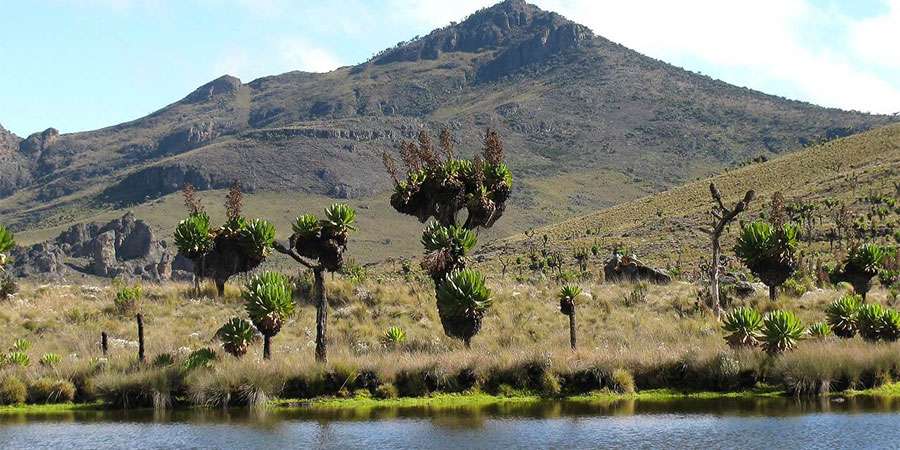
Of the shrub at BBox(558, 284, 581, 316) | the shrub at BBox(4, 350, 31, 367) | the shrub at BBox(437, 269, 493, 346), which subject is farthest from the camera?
the shrub at BBox(558, 284, 581, 316)

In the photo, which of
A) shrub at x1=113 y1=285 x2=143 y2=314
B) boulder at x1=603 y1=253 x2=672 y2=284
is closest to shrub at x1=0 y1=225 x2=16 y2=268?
shrub at x1=113 y1=285 x2=143 y2=314

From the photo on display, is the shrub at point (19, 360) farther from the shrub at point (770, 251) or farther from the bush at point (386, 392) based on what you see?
the shrub at point (770, 251)

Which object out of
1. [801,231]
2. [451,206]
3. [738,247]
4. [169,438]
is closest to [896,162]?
[801,231]

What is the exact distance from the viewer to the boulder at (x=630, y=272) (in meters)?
57.0

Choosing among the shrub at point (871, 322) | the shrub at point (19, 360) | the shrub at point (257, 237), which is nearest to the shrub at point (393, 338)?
the shrub at point (257, 237)

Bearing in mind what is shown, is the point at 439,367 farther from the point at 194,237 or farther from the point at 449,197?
the point at 194,237

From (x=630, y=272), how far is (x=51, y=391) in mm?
33871

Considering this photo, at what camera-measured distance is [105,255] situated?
173m

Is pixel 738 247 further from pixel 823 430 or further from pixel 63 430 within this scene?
pixel 63 430

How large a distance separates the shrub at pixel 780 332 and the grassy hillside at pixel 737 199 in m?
51.1

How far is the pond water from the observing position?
26047 mm

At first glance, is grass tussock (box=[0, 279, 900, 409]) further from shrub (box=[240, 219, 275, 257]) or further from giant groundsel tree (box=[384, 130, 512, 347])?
shrub (box=[240, 219, 275, 257])

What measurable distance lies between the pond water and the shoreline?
52 cm

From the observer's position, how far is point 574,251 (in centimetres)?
10656
